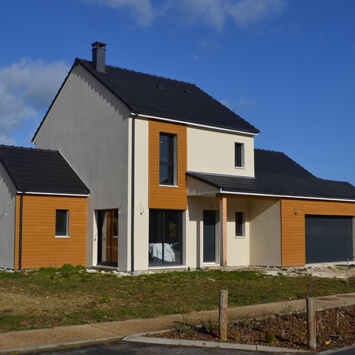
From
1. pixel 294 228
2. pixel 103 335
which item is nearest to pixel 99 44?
pixel 294 228

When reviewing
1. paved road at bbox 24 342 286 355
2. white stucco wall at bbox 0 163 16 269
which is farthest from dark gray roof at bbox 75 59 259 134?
paved road at bbox 24 342 286 355

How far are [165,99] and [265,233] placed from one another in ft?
22.9

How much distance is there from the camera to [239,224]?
22719 mm

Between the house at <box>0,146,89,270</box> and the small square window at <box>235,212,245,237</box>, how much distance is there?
646 cm

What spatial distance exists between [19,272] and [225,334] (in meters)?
11.8

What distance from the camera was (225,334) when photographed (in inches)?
327

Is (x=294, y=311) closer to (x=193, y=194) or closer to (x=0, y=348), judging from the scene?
(x=0, y=348)

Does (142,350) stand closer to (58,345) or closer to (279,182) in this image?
(58,345)

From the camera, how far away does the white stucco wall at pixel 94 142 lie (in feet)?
63.4

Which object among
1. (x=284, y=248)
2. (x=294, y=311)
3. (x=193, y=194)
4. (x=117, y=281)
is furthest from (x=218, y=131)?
(x=294, y=311)

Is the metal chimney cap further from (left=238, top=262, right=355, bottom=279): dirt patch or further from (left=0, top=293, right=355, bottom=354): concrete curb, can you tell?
(left=0, top=293, right=355, bottom=354): concrete curb

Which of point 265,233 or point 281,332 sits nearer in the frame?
point 281,332

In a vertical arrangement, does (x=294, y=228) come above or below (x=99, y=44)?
below

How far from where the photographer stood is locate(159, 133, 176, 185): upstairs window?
2011 cm
